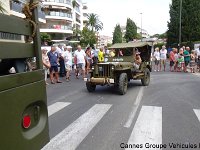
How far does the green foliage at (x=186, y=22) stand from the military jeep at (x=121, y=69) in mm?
32992

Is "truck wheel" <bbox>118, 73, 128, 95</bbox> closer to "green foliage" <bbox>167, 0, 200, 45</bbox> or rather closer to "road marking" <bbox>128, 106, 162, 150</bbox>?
"road marking" <bbox>128, 106, 162, 150</bbox>

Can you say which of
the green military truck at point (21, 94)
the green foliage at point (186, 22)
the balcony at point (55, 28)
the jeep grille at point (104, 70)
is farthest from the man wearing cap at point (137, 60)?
the balcony at point (55, 28)

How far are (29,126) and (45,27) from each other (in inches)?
2440

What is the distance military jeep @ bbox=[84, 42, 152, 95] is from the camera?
9945 mm

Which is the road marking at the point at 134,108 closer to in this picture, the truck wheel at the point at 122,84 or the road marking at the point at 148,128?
the road marking at the point at 148,128

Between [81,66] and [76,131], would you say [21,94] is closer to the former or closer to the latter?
[76,131]

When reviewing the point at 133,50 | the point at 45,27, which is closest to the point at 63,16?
the point at 45,27

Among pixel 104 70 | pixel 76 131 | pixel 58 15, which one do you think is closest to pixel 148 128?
pixel 76 131

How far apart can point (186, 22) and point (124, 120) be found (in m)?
41.2

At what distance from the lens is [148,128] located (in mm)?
5617

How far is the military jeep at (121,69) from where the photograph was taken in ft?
32.6

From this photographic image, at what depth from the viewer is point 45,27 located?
62562 millimetres

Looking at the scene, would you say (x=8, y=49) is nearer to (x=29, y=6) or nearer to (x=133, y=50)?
(x=29, y=6)

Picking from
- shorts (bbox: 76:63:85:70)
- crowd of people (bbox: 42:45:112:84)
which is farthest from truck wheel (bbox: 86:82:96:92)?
shorts (bbox: 76:63:85:70)
